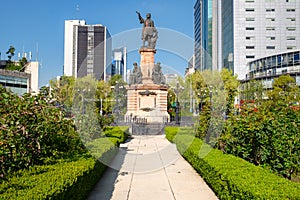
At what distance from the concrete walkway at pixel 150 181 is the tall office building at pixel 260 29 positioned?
193ft

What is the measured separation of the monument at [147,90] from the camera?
2844 cm

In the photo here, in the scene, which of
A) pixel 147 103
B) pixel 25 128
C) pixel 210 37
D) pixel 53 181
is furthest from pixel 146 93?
pixel 210 37

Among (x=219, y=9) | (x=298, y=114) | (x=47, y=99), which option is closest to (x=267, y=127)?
(x=298, y=114)

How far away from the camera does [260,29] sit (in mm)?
69438

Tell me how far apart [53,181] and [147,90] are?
2324 centimetres

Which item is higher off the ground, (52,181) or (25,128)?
(25,128)

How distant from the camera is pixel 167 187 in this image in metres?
8.01

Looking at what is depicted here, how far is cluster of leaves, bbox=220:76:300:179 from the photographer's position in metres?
7.28

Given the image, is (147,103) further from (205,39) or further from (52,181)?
(205,39)

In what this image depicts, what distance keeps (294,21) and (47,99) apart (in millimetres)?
73681

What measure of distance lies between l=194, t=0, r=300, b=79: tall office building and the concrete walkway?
5876 centimetres

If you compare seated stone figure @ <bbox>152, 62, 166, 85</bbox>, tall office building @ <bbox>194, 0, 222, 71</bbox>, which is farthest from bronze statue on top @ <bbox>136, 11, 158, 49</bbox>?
tall office building @ <bbox>194, 0, 222, 71</bbox>

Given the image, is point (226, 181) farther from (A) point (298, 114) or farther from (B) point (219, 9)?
(B) point (219, 9)

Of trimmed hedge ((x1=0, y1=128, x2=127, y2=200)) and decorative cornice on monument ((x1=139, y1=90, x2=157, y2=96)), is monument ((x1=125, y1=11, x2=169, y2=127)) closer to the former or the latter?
decorative cornice on monument ((x1=139, y1=90, x2=157, y2=96))
